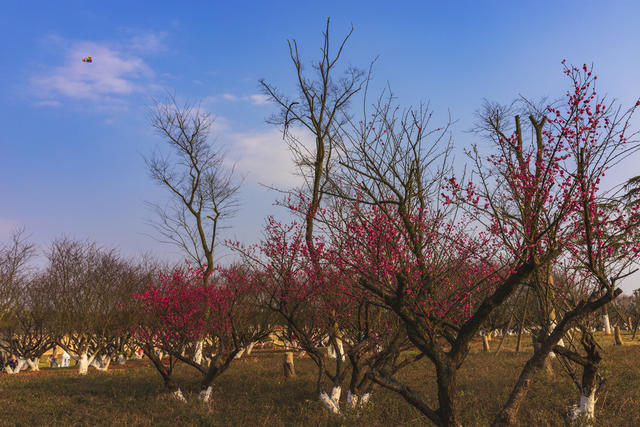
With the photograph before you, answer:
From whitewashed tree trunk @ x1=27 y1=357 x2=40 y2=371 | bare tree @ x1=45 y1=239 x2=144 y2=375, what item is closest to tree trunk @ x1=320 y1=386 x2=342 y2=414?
bare tree @ x1=45 y1=239 x2=144 y2=375

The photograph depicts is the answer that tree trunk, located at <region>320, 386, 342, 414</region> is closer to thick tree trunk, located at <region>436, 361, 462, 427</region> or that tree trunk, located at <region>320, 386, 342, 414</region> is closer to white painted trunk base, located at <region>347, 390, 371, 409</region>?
white painted trunk base, located at <region>347, 390, 371, 409</region>

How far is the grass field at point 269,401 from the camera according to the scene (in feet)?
38.9

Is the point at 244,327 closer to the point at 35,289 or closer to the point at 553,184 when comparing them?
the point at 553,184

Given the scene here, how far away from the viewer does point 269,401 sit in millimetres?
14820

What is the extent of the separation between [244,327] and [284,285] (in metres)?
4.90

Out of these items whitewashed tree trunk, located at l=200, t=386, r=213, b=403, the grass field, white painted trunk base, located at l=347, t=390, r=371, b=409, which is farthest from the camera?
whitewashed tree trunk, located at l=200, t=386, r=213, b=403

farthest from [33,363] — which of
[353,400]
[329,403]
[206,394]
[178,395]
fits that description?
[353,400]

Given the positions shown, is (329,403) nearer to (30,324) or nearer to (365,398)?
(365,398)

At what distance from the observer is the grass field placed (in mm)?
11859

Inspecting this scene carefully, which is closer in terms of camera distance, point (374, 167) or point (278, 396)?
point (374, 167)

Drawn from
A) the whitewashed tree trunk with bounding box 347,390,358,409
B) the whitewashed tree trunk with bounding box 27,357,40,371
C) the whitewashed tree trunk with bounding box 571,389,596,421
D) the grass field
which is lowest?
the whitewashed tree trunk with bounding box 27,357,40,371

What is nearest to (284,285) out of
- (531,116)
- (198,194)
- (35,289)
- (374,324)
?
(374,324)

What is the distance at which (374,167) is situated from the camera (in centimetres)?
855

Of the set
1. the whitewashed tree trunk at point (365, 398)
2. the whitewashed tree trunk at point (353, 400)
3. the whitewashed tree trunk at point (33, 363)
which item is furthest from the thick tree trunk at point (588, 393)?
the whitewashed tree trunk at point (33, 363)
